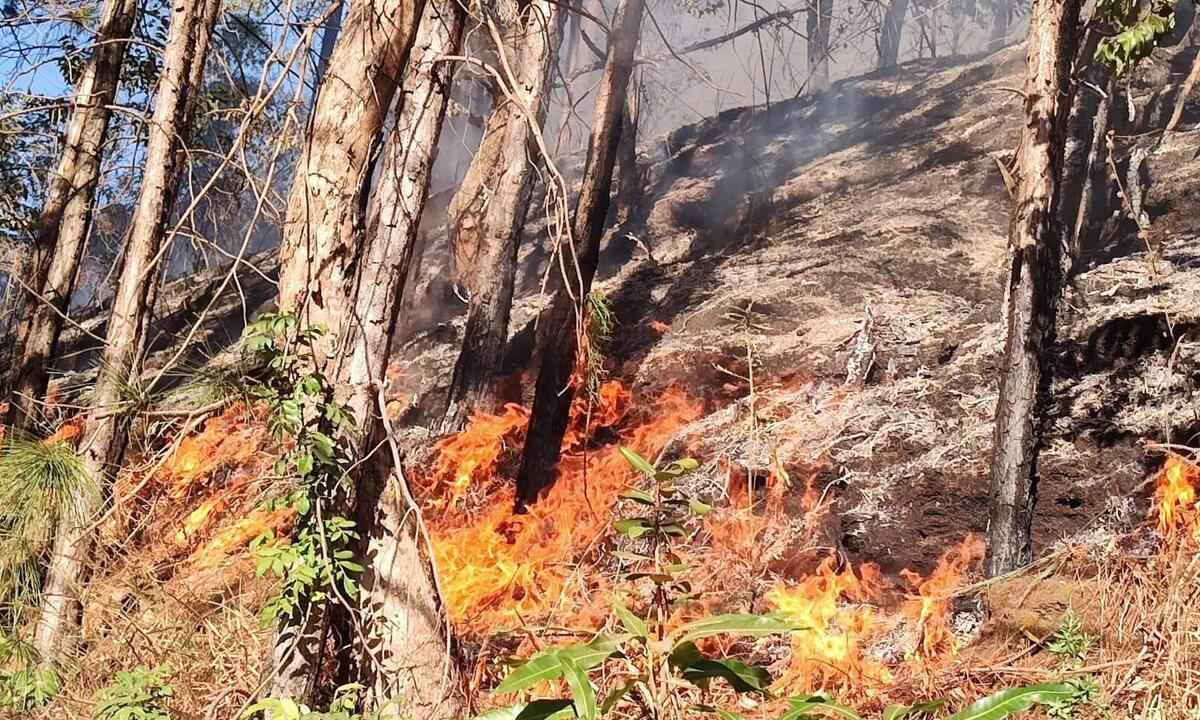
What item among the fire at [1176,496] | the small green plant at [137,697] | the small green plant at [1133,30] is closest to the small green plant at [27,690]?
the small green plant at [137,697]

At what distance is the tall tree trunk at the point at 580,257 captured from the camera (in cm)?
970

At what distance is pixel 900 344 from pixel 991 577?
421 centimetres

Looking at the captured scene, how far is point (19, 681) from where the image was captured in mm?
5762

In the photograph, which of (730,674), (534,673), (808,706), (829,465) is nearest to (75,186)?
Result: (829,465)

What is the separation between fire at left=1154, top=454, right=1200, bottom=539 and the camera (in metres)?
6.87

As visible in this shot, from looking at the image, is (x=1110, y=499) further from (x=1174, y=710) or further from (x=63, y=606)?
(x=63, y=606)

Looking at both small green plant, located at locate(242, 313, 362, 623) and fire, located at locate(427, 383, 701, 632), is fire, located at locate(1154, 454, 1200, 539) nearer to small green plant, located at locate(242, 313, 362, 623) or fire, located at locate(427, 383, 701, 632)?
fire, located at locate(427, 383, 701, 632)

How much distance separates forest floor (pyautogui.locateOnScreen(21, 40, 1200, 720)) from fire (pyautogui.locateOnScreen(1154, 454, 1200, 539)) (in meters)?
0.03

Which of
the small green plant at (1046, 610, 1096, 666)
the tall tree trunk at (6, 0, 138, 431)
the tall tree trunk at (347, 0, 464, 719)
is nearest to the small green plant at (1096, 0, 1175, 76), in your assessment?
the small green plant at (1046, 610, 1096, 666)

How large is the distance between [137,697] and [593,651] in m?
3.11

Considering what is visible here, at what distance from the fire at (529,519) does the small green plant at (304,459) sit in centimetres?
218

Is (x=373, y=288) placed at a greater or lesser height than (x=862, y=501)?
greater

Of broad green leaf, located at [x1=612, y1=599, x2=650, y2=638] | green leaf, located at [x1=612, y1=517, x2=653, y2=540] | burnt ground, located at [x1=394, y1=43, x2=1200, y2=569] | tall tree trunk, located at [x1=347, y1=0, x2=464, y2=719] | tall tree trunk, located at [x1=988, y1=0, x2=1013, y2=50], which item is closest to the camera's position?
broad green leaf, located at [x1=612, y1=599, x2=650, y2=638]

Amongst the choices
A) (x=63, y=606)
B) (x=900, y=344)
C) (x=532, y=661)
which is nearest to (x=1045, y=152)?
(x=900, y=344)
